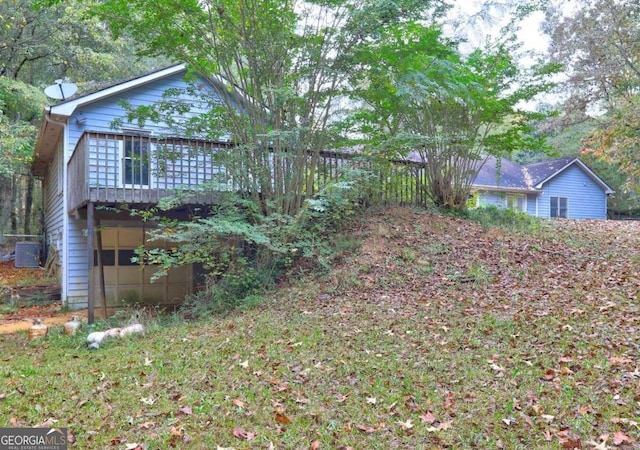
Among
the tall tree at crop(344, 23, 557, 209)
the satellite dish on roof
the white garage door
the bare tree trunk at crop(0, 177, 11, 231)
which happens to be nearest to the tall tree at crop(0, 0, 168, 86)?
the satellite dish on roof

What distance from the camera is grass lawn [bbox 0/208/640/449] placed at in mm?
3318

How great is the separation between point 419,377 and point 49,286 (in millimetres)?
11560

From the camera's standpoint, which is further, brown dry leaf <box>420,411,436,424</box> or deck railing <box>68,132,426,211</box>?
deck railing <box>68,132,426,211</box>

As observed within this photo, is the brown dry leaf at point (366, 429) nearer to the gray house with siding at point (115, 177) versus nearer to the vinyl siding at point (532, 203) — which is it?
the gray house with siding at point (115, 177)

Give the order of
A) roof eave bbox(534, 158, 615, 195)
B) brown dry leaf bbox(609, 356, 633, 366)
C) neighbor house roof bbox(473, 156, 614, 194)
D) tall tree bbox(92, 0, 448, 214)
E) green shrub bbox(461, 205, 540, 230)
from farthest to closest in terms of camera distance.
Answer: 1. roof eave bbox(534, 158, 615, 195)
2. neighbor house roof bbox(473, 156, 614, 194)
3. green shrub bbox(461, 205, 540, 230)
4. tall tree bbox(92, 0, 448, 214)
5. brown dry leaf bbox(609, 356, 633, 366)

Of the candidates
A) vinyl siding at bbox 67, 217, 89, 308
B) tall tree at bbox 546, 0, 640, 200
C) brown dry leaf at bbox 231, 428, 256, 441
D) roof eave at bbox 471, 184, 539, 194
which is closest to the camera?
brown dry leaf at bbox 231, 428, 256, 441

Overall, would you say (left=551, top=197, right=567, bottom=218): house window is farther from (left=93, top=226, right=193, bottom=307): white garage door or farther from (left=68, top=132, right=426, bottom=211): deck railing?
(left=93, top=226, right=193, bottom=307): white garage door

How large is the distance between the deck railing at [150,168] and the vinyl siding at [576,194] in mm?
14671

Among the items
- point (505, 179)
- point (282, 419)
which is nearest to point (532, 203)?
point (505, 179)

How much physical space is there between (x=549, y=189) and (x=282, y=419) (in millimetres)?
20638

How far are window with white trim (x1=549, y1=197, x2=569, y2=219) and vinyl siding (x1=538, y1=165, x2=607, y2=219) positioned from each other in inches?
5.7

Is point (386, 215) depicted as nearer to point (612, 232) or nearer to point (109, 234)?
point (612, 232)

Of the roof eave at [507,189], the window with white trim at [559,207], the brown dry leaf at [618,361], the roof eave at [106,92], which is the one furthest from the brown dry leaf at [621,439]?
the window with white trim at [559,207]

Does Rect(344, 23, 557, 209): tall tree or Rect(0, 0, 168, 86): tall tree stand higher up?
Rect(0, 0, 168, 86): tall tree
